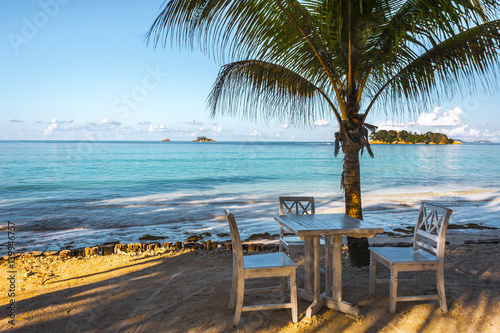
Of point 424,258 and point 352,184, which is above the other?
point 352,184

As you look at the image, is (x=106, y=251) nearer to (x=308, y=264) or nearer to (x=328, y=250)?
(x=308, y=264)

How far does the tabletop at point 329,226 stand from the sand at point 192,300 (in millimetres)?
816

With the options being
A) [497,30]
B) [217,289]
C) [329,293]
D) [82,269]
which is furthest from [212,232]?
[497,30]

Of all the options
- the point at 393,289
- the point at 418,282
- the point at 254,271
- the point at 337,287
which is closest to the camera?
the point at 254,271

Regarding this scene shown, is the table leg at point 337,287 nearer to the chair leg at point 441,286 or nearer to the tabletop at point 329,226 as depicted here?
the tabletop at point 329,226

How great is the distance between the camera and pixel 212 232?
8492mm

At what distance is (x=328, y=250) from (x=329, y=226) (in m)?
0.48

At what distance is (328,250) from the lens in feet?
12.1

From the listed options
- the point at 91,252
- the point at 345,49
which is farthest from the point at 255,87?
the point at 91,252

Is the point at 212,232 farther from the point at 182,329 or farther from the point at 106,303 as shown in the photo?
the point at 182,329

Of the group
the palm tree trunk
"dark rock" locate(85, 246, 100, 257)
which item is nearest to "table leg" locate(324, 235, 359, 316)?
the palm tree trunk

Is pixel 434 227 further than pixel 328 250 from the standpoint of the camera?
No

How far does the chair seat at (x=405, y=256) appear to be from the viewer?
332 centimetres

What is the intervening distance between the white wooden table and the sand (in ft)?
0.33
